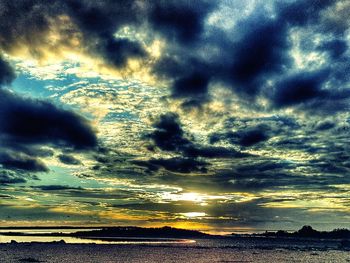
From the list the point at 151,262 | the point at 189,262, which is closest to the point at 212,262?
the point at 189,262

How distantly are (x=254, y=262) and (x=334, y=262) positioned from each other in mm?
35809

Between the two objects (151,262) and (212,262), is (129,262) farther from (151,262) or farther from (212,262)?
(212,262)

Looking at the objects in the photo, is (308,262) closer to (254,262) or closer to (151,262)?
(254,262)

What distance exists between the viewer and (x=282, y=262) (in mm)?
156500

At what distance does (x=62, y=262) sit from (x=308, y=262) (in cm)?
10803

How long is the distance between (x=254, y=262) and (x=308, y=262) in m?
24.5

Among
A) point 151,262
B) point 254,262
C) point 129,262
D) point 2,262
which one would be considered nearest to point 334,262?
point 254,262

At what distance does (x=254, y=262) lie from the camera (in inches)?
6083

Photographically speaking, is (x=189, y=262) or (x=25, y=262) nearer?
(x=25, y=262)

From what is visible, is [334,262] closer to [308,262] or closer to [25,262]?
[308,262]

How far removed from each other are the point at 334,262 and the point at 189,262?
209 feet

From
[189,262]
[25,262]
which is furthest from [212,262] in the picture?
[25,262]

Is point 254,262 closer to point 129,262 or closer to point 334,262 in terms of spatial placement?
point 334,262

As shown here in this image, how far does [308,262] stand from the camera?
157 meters
